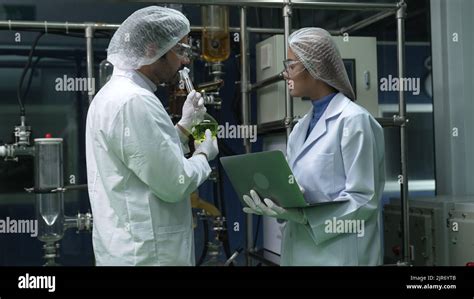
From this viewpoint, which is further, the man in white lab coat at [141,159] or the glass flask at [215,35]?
the glass flask at [215,35]

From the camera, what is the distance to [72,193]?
8.31ft

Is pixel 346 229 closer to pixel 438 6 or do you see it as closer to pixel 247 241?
pixel 247 241

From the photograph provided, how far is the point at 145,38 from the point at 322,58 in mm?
498

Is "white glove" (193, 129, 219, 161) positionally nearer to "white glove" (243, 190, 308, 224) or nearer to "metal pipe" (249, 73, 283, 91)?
"white glove" (243, 190, 308, 224)

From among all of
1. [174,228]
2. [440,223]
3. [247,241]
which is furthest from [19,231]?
[440,223]

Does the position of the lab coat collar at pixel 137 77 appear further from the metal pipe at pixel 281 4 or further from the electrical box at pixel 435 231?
the electrical box at pixel 435 231

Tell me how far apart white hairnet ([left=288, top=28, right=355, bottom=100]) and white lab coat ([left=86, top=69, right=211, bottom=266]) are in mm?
429

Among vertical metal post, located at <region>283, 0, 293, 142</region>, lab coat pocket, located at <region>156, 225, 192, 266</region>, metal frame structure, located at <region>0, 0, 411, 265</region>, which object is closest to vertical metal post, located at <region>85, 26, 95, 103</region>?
metal frame structure, located at <region>0, 0, 411, 265</region>

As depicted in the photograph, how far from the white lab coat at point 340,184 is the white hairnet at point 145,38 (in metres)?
0.48

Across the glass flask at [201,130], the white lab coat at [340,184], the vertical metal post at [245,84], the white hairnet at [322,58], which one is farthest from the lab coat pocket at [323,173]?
the vertical metal post at [245,84]

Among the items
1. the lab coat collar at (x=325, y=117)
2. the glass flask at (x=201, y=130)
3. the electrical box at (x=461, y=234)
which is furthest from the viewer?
the electrical box at (x=461, y=234)

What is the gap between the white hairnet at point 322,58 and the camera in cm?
163

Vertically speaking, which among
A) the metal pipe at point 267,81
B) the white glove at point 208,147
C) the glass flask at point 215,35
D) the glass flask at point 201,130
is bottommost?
the white glove at point 208,147

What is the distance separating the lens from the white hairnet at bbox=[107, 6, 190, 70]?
1506 millimetres
